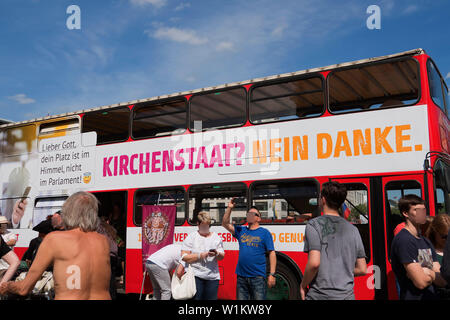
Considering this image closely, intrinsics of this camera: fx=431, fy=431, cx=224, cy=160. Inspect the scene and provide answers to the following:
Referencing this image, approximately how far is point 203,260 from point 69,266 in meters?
3.09

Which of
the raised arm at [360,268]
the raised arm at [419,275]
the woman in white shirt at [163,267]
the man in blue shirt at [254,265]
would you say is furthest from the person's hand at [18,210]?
the raised arm at [419,275]

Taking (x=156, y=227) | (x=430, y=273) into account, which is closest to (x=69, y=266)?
(x=430, y=273)

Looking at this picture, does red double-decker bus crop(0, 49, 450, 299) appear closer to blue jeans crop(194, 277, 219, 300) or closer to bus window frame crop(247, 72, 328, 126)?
bus window frame crop(247, 72, 328, 126)

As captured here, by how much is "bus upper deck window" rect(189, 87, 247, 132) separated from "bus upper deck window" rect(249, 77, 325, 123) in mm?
277

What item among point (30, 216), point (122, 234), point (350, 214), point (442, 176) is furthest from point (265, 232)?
point (30, 216)

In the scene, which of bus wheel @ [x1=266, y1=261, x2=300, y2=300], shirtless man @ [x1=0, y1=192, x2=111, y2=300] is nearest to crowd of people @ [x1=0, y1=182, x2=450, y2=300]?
shirtless man @ [x1=0, y1=192, x2=111, y2=300]

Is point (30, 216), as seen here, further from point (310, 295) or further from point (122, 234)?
point (310, 295)

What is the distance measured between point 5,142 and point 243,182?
24.6 feet

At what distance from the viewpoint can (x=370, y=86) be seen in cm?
763

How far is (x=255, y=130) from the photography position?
8125mm

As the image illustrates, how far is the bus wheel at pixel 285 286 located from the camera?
7371 millimetres

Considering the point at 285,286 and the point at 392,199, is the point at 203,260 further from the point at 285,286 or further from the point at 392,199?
the point at 392,199

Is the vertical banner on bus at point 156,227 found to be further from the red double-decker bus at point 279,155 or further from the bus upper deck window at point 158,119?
the bus upper deck window at point 158,119

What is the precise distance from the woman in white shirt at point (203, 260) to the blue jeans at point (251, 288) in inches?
17.1
